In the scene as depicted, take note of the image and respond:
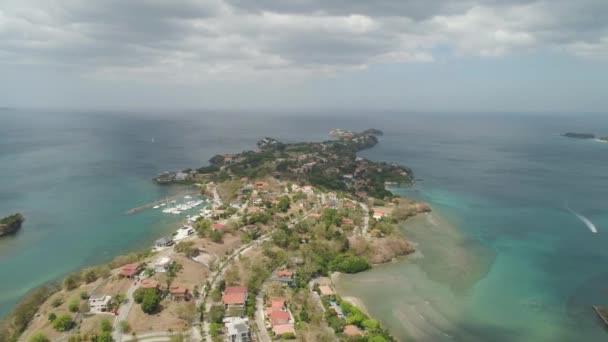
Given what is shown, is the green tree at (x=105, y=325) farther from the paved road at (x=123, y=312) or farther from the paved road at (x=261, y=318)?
the paved road at (x=261, y=318)

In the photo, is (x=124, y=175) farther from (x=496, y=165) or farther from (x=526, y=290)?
(x=496, y=165)

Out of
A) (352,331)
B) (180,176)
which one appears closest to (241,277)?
(352,331)

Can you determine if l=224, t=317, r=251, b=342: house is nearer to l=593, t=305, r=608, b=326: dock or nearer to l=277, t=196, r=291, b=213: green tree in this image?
l=277, t=196, r=291, b=213: green tree

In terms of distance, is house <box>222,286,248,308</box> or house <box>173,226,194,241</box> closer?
house <box>222,286,248,308</box>

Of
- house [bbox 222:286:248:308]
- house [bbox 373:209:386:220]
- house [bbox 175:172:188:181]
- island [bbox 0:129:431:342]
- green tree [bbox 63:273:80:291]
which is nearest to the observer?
island [bbox 0:129:431:342]

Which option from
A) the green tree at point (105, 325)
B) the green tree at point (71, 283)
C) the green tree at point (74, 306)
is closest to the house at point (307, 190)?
the green tree at point (71, 283)

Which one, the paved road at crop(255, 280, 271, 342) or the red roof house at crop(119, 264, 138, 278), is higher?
the red roof house at crop(119, 264, 138, 278)

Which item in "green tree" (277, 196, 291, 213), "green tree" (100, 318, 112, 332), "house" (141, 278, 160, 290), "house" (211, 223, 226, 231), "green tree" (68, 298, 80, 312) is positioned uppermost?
"green tree" (277, 196, 291, 213)

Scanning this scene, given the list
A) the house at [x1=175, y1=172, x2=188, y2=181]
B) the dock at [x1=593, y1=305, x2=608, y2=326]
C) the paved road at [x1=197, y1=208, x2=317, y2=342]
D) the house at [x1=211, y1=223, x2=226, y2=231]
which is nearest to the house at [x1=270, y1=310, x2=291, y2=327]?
the paved road at [x1=197, y1=208, x2=317, y2=342]

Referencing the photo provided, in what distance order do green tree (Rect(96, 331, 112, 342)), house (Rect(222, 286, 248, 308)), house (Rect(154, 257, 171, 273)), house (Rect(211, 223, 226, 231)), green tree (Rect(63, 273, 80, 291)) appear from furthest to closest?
house (Rect(211, 223, 226, 231)), house (Rect(154, 257, 171, 273)), green tree (Rect(63, 273, 80, 291)), house (Rect(222, 286, 248, 308)), green tree (Rect(96, 331, 112, 342))
